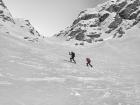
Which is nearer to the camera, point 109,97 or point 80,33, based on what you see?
point 109,97

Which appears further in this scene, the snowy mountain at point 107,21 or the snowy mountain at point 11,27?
the snowy mountain at point 107,21

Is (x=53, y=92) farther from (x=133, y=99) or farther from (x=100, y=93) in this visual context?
(x=133, y=99)

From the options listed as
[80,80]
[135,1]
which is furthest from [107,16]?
[80,80]

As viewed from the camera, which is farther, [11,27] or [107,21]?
[107,21]

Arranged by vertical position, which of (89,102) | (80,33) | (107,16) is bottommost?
(89,102)

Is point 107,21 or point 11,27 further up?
point 107,21

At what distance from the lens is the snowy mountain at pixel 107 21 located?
131363mm

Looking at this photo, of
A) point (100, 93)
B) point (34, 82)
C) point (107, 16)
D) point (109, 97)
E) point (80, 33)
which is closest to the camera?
point (109, 97)

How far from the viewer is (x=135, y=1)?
153625 mm

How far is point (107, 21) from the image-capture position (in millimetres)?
155500

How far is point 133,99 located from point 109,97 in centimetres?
123

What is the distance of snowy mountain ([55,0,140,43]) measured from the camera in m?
131

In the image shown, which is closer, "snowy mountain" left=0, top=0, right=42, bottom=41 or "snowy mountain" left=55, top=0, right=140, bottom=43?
"snowy mountain" left=0, top=0, right=42, bottom=41

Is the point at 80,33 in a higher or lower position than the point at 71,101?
higher
